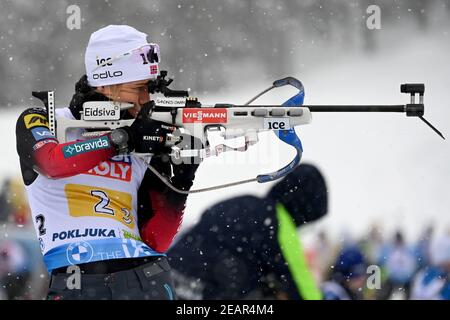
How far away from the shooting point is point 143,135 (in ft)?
12.9

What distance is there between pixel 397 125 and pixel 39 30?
243cm

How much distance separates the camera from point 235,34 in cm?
711

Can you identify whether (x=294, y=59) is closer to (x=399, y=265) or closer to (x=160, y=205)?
(x=399, y=265)

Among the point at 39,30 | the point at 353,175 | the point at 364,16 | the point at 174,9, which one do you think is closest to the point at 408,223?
the point at 353,175

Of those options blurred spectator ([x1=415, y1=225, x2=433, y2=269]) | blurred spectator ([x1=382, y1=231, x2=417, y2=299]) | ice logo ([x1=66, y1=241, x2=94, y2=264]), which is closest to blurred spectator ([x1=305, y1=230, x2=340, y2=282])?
blurred spectator ([x1=382, y1=231, x2=417, y2=299])

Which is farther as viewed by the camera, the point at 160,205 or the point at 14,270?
the point at 14,270

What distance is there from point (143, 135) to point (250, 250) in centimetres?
161

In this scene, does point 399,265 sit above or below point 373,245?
below

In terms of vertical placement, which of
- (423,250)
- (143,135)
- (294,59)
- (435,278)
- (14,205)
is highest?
(294,59)

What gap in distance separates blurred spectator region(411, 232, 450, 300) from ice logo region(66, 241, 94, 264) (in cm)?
270

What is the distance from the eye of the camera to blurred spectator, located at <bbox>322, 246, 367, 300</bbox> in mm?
6035

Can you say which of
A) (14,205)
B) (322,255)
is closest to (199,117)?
(322,255)

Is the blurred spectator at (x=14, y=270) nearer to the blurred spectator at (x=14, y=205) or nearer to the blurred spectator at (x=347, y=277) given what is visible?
the blurred spectator at (x=14, y=205)

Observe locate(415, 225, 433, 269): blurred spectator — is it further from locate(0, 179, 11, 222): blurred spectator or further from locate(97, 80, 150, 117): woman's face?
locate(97, 80, 150, 117): woman's face
